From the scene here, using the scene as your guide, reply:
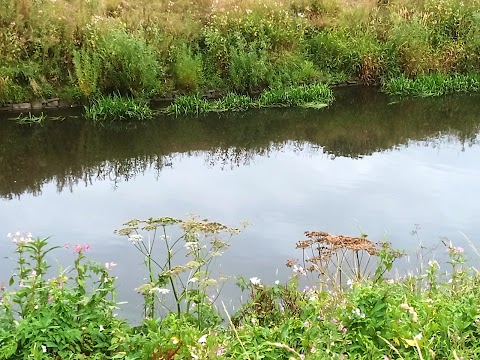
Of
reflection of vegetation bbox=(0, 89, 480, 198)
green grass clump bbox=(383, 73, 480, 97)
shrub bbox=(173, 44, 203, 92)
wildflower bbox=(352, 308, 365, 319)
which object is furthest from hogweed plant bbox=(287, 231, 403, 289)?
green grass clump bbox=(383, 73, 480, 97)

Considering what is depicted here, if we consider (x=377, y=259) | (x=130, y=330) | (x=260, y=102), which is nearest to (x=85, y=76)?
(x=260, y=102)

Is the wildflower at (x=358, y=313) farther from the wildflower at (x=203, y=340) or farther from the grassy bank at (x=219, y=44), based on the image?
the grassy bank at (x=219, y=44)

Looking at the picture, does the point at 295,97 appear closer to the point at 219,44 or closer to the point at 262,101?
the point at 262,101

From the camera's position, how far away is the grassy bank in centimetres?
1096

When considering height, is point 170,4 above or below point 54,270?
above

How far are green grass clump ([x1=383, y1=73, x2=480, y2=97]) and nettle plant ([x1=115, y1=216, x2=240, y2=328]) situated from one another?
25.1 ft

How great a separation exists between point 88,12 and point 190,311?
29.8 ft

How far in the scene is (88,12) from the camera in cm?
1190

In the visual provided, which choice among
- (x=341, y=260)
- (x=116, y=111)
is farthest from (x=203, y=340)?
(x=116, y=111)

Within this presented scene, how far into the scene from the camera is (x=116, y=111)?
10.4 m

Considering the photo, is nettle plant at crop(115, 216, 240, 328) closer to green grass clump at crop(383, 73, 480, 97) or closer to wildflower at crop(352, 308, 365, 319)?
wildflower at crop(352, 308, 365, 319)

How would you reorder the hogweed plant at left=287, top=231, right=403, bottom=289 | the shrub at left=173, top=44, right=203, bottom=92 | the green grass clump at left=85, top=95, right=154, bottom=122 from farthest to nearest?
the shrub at left=173, top=44, right=203, bottom=92 → the green grass clump at left=85, top=95, right=154, bottom=122 → the hogweed plant at left=287, top=231, right=403, bottom=289

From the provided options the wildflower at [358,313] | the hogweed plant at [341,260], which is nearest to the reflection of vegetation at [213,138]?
the hogweed plant at [341,260]

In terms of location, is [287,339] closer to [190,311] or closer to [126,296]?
[190,311]
